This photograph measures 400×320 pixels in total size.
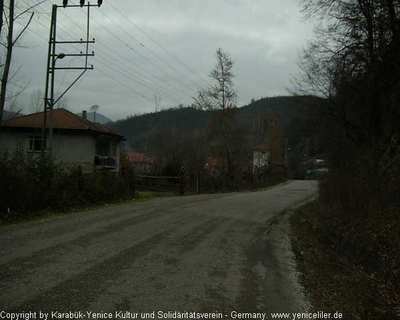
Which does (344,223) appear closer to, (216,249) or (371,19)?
(216,249)

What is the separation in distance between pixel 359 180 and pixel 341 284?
1064cm

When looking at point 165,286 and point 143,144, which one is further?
point 143,144

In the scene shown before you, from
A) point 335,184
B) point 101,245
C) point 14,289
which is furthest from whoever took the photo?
point 335,184

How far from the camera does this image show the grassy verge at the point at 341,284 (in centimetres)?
736

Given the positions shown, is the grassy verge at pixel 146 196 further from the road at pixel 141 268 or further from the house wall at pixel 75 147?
the road at pixel 141 268

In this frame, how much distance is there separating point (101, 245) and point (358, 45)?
16.1 m

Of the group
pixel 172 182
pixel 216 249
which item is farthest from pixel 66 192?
pixel 172 182

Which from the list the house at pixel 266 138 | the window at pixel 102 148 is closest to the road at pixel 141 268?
the window at pixel 102 148

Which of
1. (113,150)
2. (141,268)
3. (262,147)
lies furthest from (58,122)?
(262,147)

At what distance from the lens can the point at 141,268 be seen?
27.9ft

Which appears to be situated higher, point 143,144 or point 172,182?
point 143,144

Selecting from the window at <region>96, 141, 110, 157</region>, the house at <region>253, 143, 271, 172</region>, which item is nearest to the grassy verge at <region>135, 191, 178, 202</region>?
the window at <region>96, 141, 110, 157</region>

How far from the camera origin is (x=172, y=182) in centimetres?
4044

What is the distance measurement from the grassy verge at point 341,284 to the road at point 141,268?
345 millimetres
